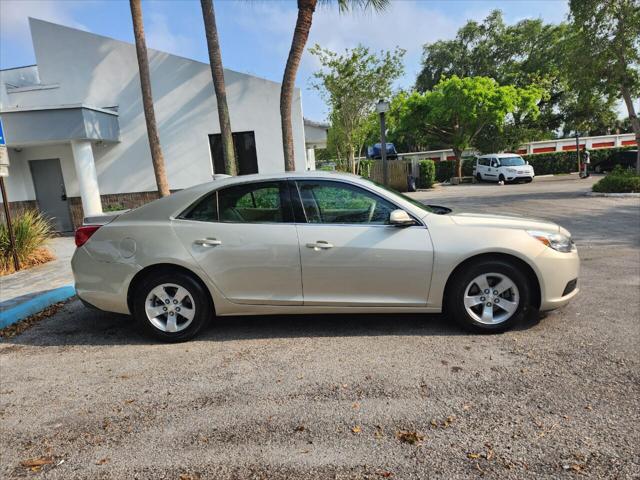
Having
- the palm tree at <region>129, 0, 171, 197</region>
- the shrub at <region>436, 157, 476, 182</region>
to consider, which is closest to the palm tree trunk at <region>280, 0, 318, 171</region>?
the palm tree at <region>129, 0, 171, 197</region>

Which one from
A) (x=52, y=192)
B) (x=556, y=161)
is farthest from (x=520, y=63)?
(x=52, y=192)

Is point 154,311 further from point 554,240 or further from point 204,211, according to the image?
point 554,240

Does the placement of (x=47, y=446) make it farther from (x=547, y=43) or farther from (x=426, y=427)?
(x=547, y=43)

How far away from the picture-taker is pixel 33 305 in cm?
564

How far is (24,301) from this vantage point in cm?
582

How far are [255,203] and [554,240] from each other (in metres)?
2.80

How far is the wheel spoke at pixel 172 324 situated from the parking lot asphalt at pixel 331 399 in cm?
18

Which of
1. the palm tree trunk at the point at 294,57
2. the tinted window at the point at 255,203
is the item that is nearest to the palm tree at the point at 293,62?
the palm tree trunk at the point at 294,57

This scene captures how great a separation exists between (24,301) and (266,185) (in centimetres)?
394

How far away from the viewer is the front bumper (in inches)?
156

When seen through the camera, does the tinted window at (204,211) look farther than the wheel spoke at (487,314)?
Yes

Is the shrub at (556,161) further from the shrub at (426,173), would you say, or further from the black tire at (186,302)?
the black tire at (186,302)

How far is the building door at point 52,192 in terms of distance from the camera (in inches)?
530

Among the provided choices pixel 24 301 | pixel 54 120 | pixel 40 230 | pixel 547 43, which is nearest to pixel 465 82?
pixel 547 43
